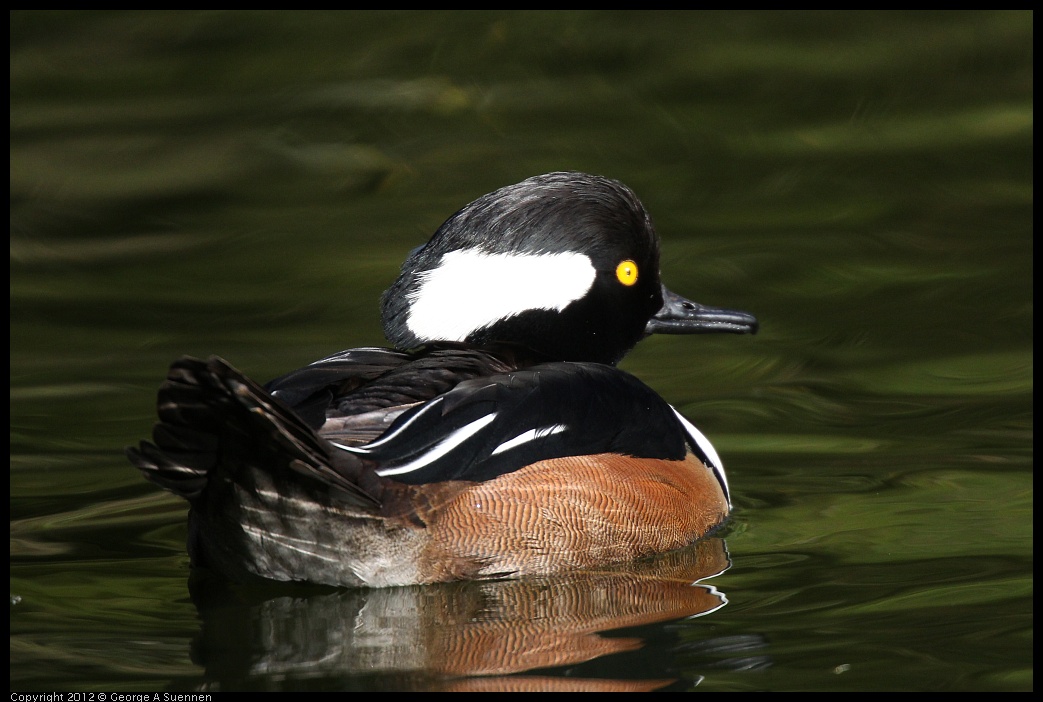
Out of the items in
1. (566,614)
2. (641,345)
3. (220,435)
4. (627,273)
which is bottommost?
(566,614)

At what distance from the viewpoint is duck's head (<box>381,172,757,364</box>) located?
234 inches

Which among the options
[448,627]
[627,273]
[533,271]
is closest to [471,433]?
[448,627]

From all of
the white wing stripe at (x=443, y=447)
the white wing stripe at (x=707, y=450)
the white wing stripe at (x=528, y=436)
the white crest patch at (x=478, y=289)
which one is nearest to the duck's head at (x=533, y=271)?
the white crest patch at (x=478, y=289)

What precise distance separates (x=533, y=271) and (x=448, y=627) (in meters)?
1.67

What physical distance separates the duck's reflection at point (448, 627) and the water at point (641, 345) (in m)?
0.01

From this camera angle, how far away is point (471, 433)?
5176 mm

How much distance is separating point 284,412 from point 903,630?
2116 millimetres

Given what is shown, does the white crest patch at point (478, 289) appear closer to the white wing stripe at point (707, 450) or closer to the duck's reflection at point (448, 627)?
the white wing stripe at point (707, 450)

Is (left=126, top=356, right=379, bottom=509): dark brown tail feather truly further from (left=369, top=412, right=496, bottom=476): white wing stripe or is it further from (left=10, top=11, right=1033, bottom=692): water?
(left=10, top=11, right=1033, bottom=692): water

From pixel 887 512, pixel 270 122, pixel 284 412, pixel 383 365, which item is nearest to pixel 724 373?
pixel 887 512

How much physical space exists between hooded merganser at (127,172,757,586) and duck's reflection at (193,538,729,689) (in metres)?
0.09

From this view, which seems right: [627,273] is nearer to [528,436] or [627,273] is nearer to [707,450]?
[707,450]

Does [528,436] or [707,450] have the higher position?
[528,436]

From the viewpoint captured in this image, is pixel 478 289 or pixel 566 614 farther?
pixel 478 289
